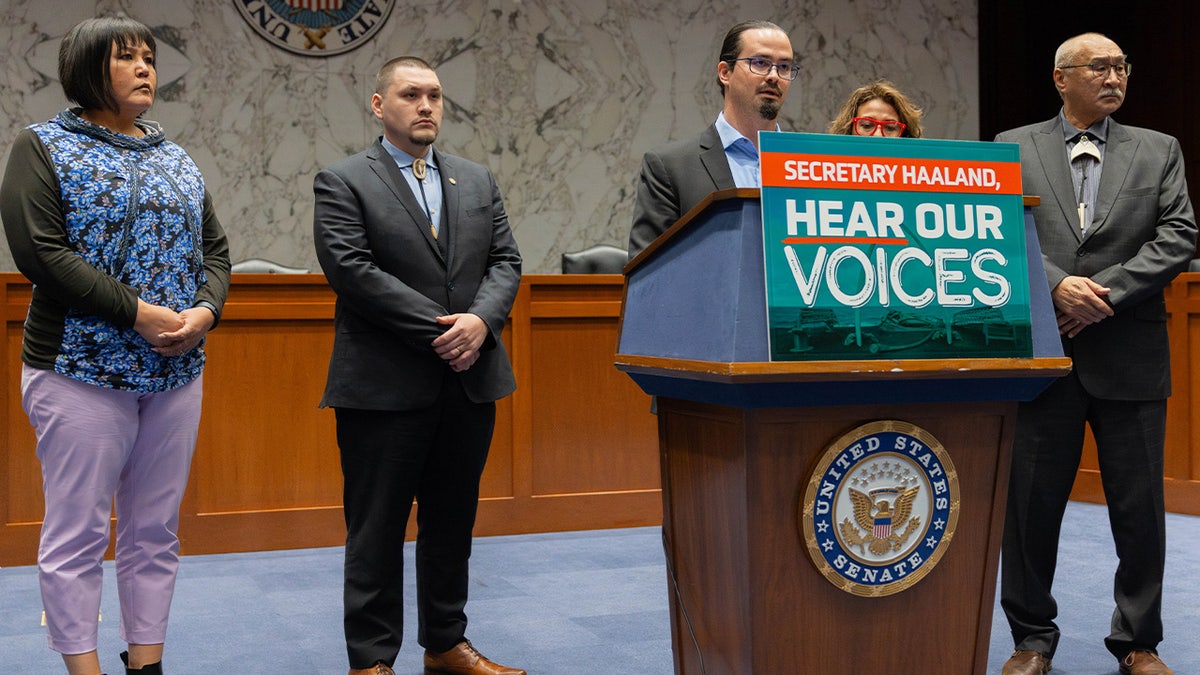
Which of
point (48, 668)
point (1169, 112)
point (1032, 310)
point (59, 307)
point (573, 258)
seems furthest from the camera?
point (1169, 112)

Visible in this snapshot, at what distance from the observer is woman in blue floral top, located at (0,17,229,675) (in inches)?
91.2

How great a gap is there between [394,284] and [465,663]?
884mm

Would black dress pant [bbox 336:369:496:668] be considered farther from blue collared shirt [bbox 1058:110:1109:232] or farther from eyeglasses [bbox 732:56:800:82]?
blue collared shirt [bbox 1058:110:1109:232]

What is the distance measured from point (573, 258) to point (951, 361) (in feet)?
12.1

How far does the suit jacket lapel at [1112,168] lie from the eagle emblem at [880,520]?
1.25m

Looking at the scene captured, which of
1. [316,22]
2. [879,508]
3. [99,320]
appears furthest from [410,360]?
[316,22]

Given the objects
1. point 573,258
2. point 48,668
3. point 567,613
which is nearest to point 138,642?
point 48,668

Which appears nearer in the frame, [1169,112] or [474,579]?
[474,579]

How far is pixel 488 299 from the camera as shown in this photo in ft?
8.92

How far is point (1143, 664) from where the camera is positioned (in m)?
2.74

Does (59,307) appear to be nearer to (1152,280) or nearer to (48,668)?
(48,668)

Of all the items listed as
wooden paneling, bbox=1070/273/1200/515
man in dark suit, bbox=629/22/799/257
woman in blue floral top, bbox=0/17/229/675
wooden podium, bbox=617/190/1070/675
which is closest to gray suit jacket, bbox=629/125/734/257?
man in dark suit, bbox=629/22/799/257

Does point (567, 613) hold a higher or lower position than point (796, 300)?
lower

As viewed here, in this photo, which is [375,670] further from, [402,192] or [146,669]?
[402,192]
